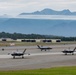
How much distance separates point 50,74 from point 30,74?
5.53 feet

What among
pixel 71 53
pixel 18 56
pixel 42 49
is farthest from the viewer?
pixel 42 49

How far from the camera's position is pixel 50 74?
31.8m

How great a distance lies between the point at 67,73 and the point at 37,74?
2.98m

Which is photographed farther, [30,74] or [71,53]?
[71,53]

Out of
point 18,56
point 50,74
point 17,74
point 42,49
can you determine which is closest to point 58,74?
point 50,74

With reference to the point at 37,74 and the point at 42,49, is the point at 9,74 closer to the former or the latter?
the point at 37,74

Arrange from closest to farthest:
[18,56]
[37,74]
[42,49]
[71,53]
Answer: [37,74]
[18,56]
[71,53]
[42,49]

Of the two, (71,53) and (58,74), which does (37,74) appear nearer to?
(58,74)

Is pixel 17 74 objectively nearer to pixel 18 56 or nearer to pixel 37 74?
pixel 37 74

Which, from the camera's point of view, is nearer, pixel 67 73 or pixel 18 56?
pixel 67 73

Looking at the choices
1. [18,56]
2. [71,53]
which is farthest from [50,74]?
[71,53]

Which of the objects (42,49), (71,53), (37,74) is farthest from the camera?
(42,49)

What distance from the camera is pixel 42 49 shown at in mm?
89375

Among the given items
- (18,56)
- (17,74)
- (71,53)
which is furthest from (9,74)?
(71,53)
